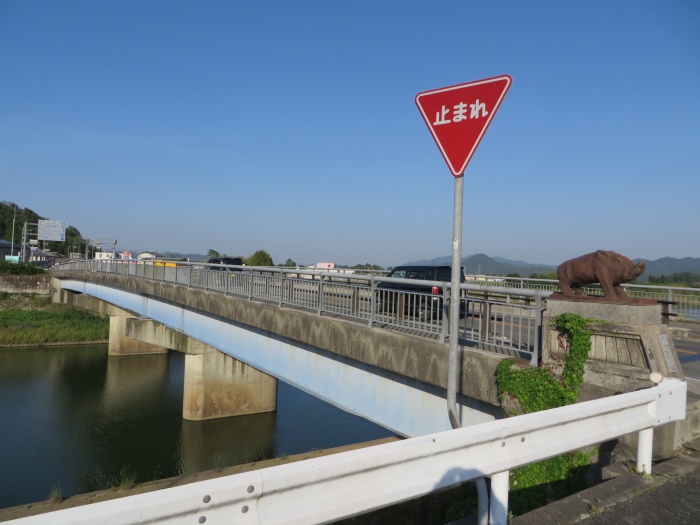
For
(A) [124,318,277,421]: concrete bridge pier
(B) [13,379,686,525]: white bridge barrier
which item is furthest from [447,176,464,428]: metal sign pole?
(A) [124,318,277,421]: concrete bridge pier

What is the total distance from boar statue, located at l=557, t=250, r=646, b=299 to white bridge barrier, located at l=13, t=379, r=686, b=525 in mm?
1871

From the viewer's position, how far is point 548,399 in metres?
4.67

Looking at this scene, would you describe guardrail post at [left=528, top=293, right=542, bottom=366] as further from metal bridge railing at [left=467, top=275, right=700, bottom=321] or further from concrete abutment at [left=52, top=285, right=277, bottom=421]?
concrete abutment at [left=52, top=285, right=277, bottom=421]

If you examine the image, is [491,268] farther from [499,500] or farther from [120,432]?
[499,500]

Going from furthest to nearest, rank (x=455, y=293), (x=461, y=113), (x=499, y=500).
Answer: (x=455, y=293) < (x=461, y=113) < (x=499, y=500)

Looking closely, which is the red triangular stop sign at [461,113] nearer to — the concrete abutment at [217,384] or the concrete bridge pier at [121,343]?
the concrete abutment at [217,384]

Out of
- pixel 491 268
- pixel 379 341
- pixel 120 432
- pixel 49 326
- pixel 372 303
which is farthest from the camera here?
pixel 491 268

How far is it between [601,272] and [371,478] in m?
3.80

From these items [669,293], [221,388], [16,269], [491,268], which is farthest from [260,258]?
[491,268]

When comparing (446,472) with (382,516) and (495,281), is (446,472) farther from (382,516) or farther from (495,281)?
(495,281)

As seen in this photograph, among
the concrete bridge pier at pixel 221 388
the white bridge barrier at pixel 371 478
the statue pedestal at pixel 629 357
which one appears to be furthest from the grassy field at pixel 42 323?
the white bridge barrier at pixel 371 478

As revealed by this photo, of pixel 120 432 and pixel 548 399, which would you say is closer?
pixel 548 399

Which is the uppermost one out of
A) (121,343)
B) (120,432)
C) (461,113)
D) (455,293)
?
(461,113)

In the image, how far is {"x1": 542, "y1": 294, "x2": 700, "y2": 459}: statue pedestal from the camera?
402 centimetres
